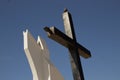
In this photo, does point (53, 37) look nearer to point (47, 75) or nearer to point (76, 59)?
point (76, 59)

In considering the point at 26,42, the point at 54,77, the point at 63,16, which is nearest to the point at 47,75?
the point at 54,77

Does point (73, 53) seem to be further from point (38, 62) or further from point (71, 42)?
point (38, 62)

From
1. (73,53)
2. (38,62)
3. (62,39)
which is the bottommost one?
(73,53)

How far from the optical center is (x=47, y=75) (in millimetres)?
6684

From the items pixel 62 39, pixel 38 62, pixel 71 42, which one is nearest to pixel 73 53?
pixel 71 42

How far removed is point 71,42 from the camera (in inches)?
170

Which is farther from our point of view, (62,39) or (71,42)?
(71,42)

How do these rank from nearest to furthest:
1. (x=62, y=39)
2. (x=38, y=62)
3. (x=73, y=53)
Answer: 1. (x=62, y=39)
2. (x=73, y=53)
3. (x=38, y=62)

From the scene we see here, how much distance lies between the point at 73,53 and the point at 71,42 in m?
0.21

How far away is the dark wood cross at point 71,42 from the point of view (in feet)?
12.9

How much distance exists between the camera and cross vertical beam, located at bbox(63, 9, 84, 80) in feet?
13.4

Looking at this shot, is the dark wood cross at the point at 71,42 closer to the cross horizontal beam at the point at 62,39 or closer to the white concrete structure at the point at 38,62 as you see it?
the cross horizontal beam at the point at 62,39

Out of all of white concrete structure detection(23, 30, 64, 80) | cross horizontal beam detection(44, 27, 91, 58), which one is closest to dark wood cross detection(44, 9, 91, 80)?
cross horizontal beam detection(44, 27, 91, 58)

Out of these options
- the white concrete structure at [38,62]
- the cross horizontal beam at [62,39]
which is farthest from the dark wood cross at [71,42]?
the white concrete structure at [38,62]
